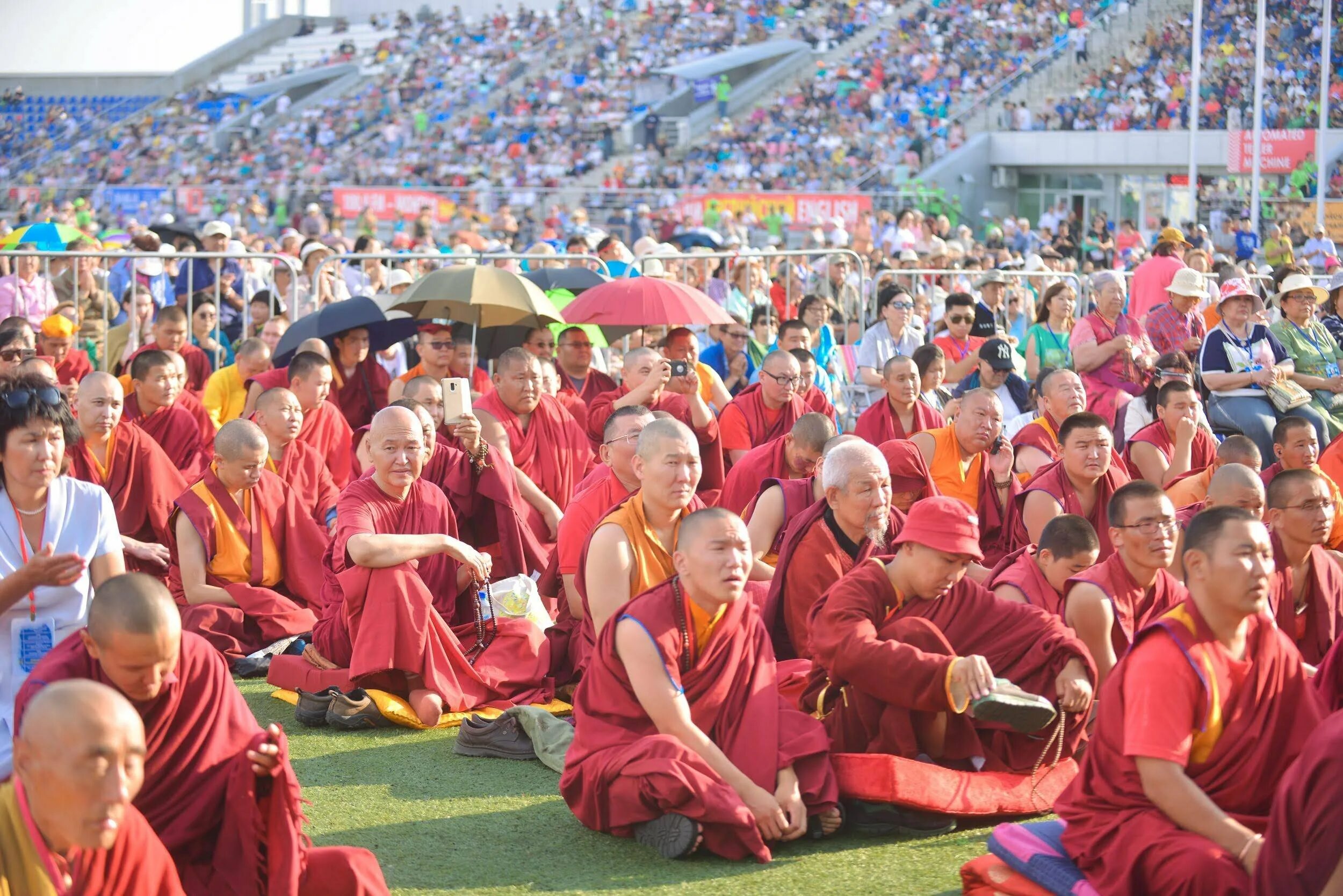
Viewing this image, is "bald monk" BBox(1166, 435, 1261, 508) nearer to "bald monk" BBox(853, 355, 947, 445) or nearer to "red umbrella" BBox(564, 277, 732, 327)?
"bald monk" BBox(853, 355, 947, 445)

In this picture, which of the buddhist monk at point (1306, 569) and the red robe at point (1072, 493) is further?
the red robe at point (1072, 493)

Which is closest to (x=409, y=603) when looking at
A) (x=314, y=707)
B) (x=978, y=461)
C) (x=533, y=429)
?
(x=314, y=707)

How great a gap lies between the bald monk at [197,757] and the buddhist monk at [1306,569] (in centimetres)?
358

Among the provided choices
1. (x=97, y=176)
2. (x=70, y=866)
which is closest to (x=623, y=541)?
(x=70, y=866)

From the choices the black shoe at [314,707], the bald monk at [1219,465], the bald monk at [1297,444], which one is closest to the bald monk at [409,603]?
the black shoe at [314,707]

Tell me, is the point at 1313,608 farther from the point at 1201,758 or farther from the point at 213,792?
the point at 213,792

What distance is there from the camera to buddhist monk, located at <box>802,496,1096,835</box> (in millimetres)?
4691

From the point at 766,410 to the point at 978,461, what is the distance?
62.7 inches

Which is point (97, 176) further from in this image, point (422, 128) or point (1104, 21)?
point (1104, 21)

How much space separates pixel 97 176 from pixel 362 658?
3306 centimetres

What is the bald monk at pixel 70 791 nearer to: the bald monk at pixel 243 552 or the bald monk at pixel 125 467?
the bald monk at pixel 243 552

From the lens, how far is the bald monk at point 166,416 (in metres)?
8.31

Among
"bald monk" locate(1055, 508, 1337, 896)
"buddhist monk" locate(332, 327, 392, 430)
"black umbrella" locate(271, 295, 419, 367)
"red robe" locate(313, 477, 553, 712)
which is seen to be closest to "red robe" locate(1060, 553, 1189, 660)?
"bald monk" locate(1055, 508, 1337, 896)

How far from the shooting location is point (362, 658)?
6.21m
